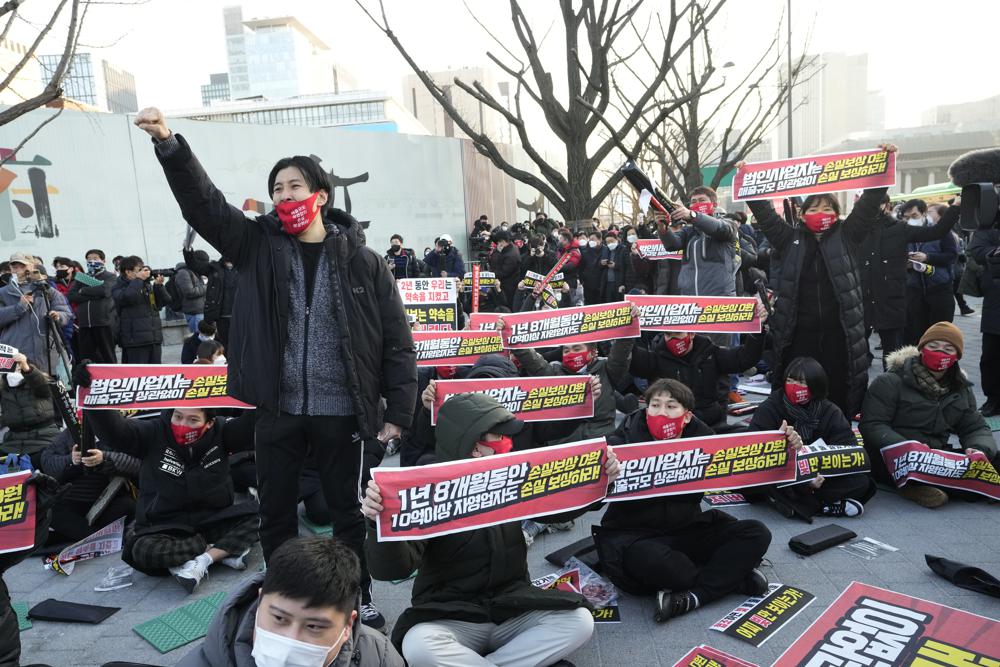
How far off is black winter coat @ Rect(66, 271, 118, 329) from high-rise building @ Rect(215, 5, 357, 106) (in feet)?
373

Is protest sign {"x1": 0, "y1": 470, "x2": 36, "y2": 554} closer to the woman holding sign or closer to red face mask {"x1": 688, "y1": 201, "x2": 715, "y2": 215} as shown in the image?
the woman holding sign

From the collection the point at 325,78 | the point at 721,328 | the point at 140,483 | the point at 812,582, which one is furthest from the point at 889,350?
the point at 325,78

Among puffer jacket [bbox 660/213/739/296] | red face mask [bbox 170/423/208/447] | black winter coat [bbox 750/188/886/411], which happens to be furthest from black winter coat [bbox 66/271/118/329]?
black winter coat [bbox 750/188/886/411]

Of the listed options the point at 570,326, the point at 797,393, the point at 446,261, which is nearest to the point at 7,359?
the point at 570,326

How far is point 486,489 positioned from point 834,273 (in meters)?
3.34

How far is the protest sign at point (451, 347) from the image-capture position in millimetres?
6242

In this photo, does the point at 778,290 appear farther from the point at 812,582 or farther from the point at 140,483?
the point at 140,483

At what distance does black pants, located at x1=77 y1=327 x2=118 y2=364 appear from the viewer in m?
9.52

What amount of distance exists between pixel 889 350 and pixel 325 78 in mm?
141197

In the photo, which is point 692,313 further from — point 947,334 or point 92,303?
point 92,303

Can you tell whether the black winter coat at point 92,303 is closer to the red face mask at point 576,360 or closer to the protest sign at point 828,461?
the red face mask at point 576,360

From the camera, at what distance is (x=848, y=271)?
5.03m

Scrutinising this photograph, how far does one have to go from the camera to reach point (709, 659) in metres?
3.08

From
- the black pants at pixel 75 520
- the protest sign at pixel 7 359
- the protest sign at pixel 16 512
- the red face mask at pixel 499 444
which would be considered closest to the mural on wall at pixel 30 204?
the protest sign at pixel 7 359
